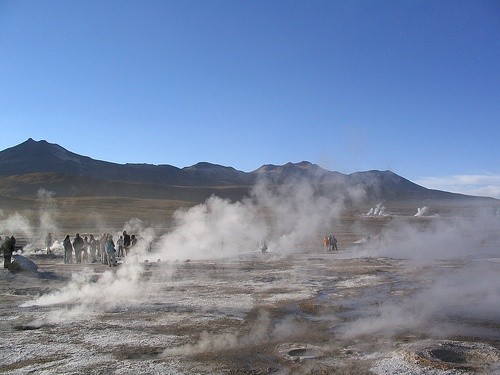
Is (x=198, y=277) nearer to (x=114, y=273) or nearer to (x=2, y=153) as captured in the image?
(x=114, y=273)

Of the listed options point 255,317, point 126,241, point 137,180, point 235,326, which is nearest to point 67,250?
point 126,241

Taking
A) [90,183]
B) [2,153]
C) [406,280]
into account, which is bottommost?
[406,280]

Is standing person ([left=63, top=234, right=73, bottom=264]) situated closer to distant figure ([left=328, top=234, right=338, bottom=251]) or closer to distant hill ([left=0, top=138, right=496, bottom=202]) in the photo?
distant figure ([left=328, top=234, right=338, bottom=251])

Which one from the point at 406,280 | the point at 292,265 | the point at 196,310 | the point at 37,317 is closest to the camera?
the point at 37,317

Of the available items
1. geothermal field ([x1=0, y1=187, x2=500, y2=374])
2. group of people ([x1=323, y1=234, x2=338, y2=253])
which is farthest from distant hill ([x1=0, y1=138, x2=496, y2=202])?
geothermal field ([x1=0, y1=187, x2=500, y2=374])

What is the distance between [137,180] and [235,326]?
508 feet

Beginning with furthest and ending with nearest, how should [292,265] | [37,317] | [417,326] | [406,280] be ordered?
[292,265], [406,280], [37,317], [417,326]

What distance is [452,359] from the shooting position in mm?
7789

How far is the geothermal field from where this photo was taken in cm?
761

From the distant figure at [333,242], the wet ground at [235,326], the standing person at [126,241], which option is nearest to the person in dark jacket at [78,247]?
the standing person at [126,241]

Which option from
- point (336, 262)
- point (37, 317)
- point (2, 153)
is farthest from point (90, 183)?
point (37, 317)

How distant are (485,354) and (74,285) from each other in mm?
11476

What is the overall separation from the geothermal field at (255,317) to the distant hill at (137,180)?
8771 centimetres

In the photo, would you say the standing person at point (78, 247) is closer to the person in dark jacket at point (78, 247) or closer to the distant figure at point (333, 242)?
the person in dark jacket at point (78, 247)
